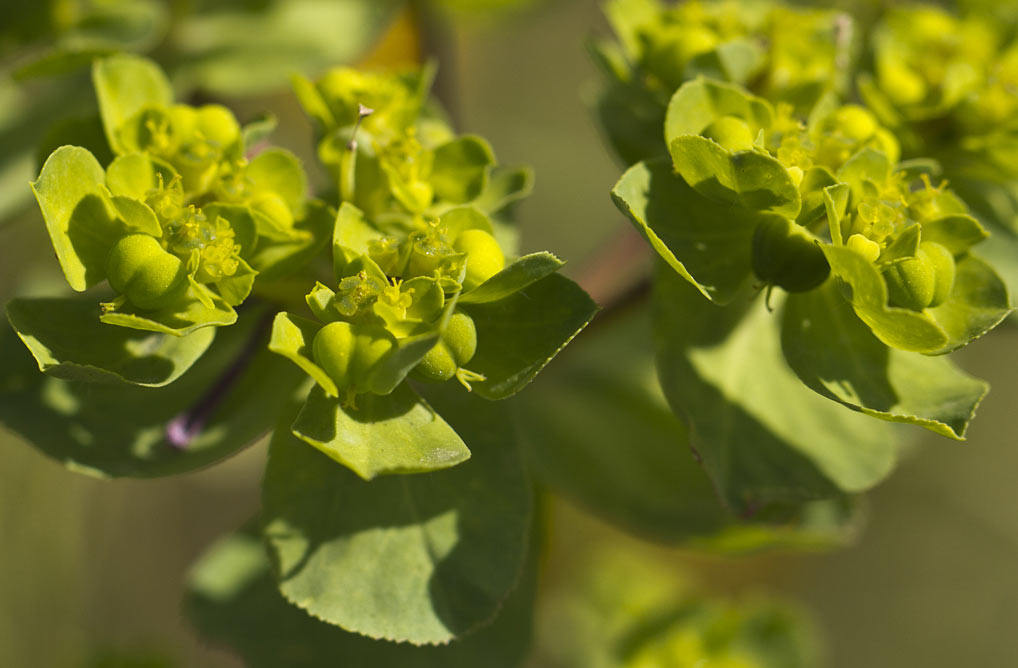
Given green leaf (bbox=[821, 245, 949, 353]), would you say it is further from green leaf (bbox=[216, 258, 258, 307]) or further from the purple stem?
the purple stem

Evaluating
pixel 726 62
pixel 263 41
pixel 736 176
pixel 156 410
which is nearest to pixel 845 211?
pixel 736 176

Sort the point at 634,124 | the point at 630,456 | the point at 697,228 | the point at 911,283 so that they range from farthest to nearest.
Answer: the point at 630,456
the point at 634,124
the point at 697,228
the point at 911,283

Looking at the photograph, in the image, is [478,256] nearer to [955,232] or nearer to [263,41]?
[955,232]

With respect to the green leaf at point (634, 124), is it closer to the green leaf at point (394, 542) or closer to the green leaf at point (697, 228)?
the green leaf at point (697, 228)

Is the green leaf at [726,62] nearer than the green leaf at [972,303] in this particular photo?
No

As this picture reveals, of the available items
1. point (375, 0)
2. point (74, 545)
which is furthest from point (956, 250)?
point (74, 545)

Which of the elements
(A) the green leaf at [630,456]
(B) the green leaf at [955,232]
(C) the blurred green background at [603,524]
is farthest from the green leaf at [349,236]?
(C) the blurred green background at [603,524]
